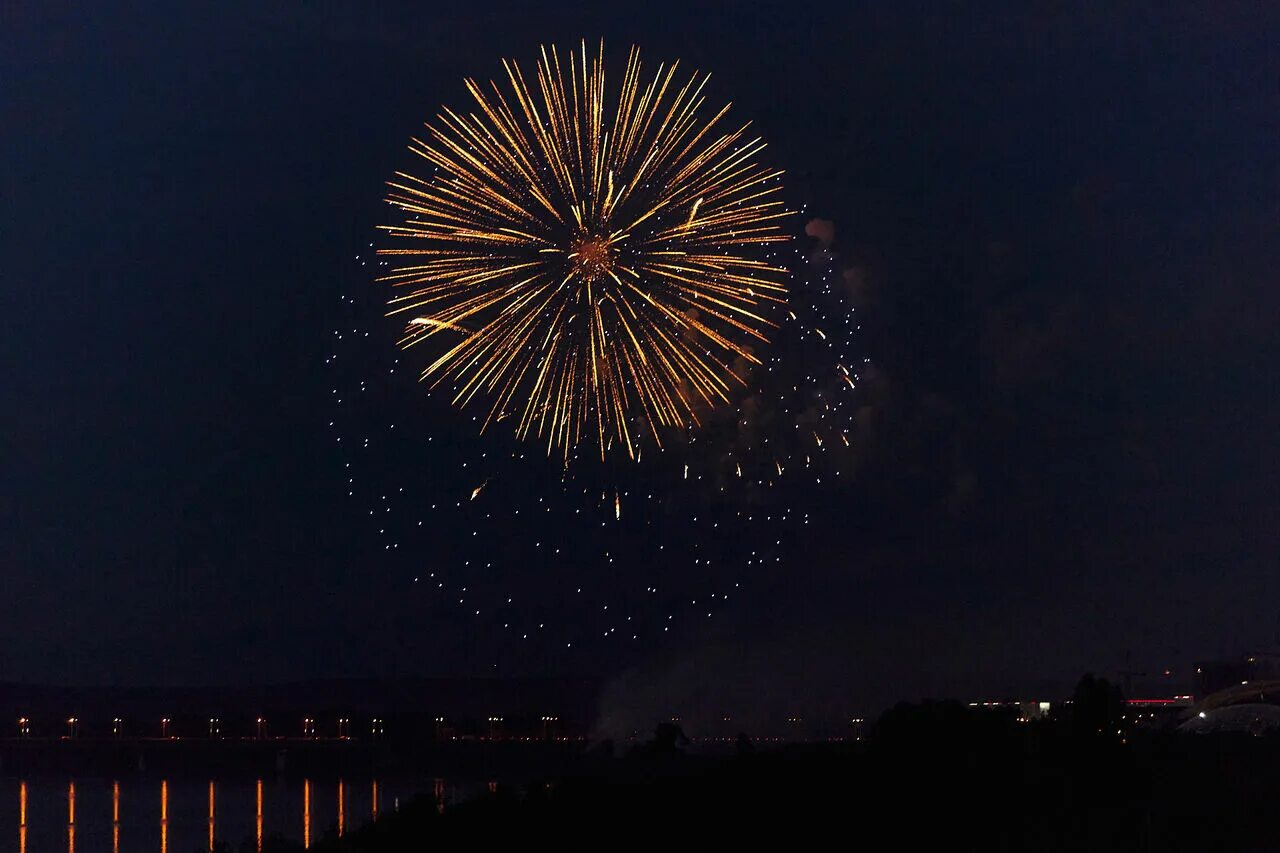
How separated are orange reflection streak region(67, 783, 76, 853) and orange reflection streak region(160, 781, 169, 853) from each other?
361 cm

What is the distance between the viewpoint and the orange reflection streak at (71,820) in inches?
2672

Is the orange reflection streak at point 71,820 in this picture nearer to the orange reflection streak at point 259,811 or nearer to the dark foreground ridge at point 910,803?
the orange reflection streak at point 259,811

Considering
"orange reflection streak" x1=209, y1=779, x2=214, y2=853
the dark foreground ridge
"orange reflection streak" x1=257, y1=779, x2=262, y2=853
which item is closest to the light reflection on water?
"orange reflection streak" x1=257, y1=779, x2=262, y2=853

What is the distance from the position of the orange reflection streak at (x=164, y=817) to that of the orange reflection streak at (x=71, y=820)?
361 cm

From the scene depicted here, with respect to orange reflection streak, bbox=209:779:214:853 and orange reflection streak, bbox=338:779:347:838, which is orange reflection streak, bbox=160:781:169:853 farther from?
orange reflection streak, bbox=338:779:347:838

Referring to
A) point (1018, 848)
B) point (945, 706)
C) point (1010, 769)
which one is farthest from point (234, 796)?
point (1018, 848)

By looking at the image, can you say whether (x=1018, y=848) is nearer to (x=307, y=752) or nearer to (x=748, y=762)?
(x=748, y=762)

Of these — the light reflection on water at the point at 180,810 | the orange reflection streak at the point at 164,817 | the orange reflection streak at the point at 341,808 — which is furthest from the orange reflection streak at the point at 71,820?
the orange reflection streak at the point at 341,808

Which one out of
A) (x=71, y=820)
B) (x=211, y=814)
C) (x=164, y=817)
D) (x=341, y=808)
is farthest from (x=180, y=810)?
(x=341, y=808)

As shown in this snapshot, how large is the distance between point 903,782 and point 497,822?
9227mm

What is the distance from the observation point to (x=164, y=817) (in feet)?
276

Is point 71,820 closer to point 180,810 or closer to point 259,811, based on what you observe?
point 180,810

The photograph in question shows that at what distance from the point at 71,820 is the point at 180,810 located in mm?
8086

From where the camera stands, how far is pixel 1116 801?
3391 centimetres
